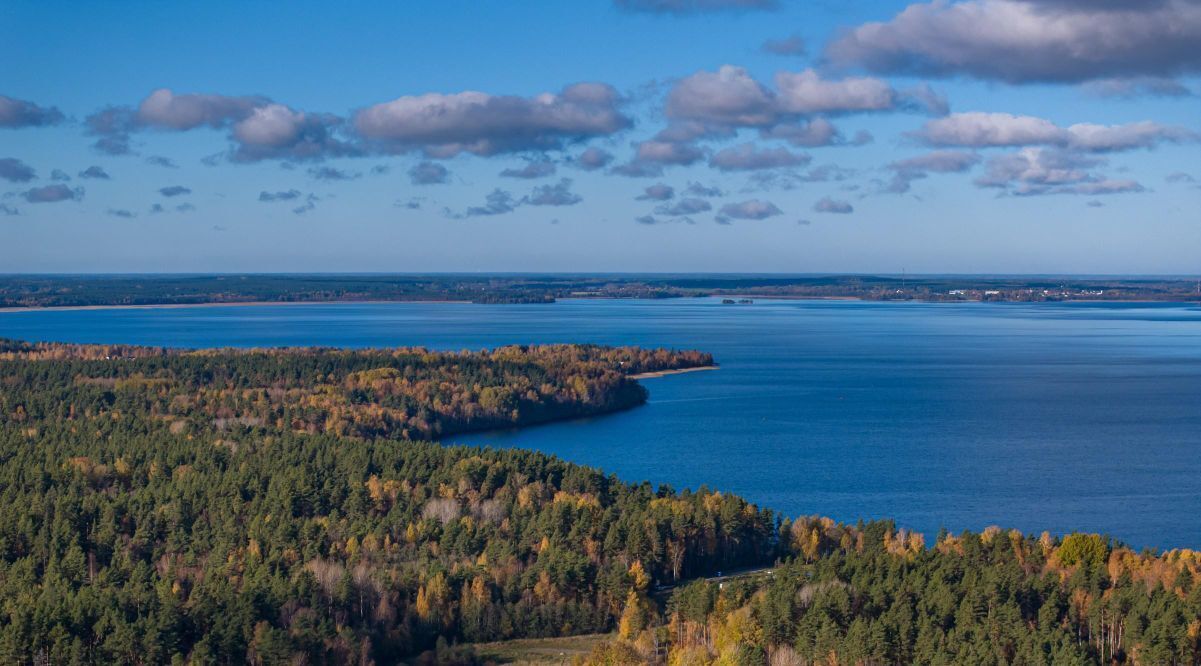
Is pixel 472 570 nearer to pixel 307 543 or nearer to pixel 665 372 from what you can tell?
pixel 307 543

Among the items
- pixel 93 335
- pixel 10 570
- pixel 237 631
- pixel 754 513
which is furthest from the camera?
pixel 93 335

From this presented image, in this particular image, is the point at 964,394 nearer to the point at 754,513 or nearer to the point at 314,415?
the point at 314,415

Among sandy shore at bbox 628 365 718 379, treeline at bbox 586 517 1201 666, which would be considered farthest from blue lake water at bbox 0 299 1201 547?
treeline at bbox 586 517 1201 666

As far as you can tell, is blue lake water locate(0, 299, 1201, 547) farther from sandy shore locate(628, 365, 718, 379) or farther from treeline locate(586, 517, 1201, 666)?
treeline locate(586, 517, 1201, 666)

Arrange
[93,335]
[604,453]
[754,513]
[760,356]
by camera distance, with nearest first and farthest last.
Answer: [754,513] → [604,453] → [760,356] → [93,335]

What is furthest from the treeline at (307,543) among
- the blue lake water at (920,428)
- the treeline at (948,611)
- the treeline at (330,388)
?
the blue lake water at (920,428)

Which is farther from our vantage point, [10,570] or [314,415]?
[314,415]

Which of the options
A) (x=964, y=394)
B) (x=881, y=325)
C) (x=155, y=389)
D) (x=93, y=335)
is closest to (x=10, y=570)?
(x=155, y=389)

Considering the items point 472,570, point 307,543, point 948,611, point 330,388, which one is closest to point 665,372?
point 330,388
